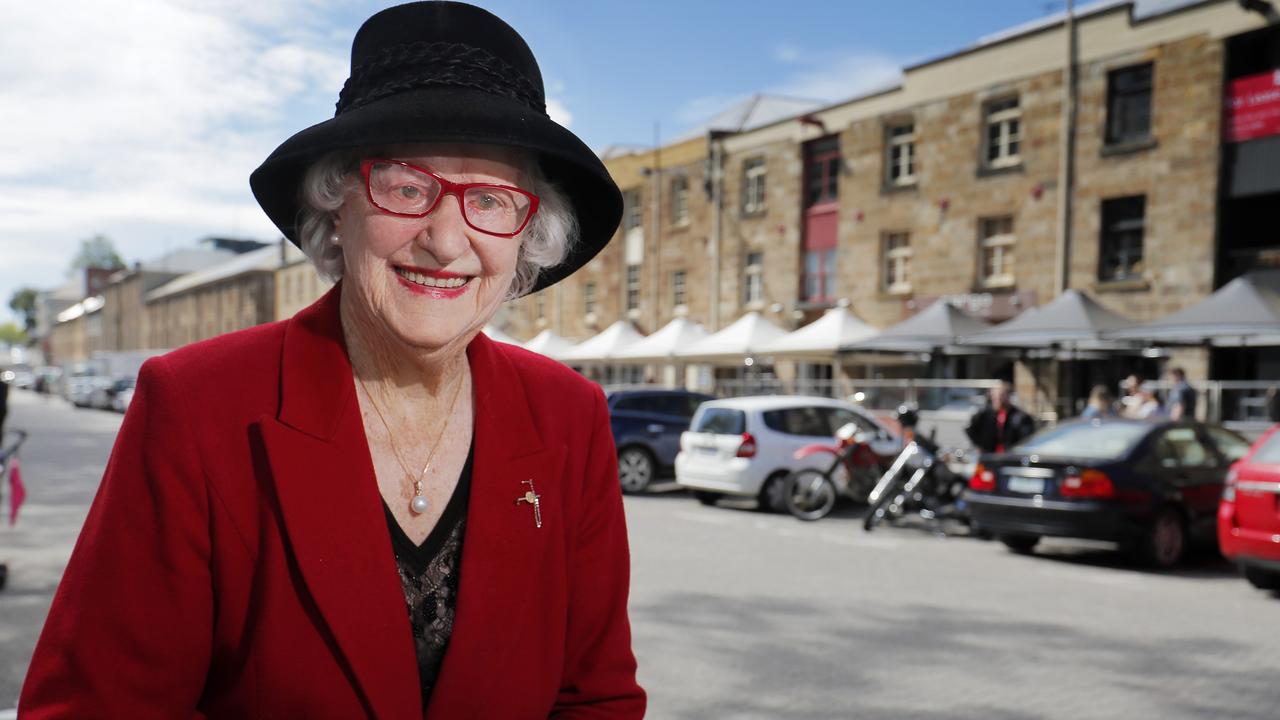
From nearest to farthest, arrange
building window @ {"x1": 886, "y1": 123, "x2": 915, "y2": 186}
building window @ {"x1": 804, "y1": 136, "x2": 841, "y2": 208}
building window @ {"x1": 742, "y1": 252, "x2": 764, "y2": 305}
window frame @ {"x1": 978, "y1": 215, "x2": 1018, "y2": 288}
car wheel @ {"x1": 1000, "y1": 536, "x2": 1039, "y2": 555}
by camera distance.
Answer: car wheel @ {"x1": 1000, "y1": 536, "x2": 1039, "y2": 555} < window frame @ {"x1": 978, "y1": 215, "x2": 1018, "y2": 288} < building window @ {"x1": 886, "y1": 123, "x2": 915, "y2": 186} < building window @ {"x1": 804, "y1": 136, "x2": 841, "y2": 208} < building window @ {"x1": 742, "y1": 252, "x2": 764, "y2": 305}

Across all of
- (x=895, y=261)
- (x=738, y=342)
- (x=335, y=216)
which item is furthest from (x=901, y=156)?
(x=335, y=216)

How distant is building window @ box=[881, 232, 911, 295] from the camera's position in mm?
28938

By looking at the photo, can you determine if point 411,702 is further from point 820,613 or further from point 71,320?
point 71,320

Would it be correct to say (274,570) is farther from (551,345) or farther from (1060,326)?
(551,345)

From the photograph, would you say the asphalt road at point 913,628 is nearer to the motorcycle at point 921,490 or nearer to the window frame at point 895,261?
the motorcycle at point 921,490

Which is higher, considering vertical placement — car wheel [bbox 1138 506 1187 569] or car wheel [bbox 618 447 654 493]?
car wheel [bbox 1138 506 1187 569]

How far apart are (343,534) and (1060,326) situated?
19.3 meters

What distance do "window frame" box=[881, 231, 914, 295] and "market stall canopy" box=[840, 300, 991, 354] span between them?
6634 millimetres

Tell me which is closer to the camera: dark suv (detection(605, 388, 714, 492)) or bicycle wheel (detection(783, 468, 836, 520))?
bicycle wheel (detection(783, 468, 836, 520))

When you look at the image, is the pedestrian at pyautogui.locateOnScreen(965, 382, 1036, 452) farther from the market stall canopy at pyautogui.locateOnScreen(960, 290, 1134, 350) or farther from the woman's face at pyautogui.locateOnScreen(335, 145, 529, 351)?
the woman's face at pyautogui.locateOnScreen(335, 145, 529, 351)

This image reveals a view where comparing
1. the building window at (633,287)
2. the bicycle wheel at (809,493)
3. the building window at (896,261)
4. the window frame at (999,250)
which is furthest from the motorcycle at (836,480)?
the building window at (633,287)

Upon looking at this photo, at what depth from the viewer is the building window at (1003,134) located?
26.0 meters

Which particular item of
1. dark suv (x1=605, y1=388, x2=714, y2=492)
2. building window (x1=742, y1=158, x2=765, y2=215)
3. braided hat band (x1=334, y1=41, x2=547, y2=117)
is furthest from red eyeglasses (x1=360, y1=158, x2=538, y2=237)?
building window (x1=742, y1=158, x2=765, y2=215)

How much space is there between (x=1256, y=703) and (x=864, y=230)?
2510 centimetres
